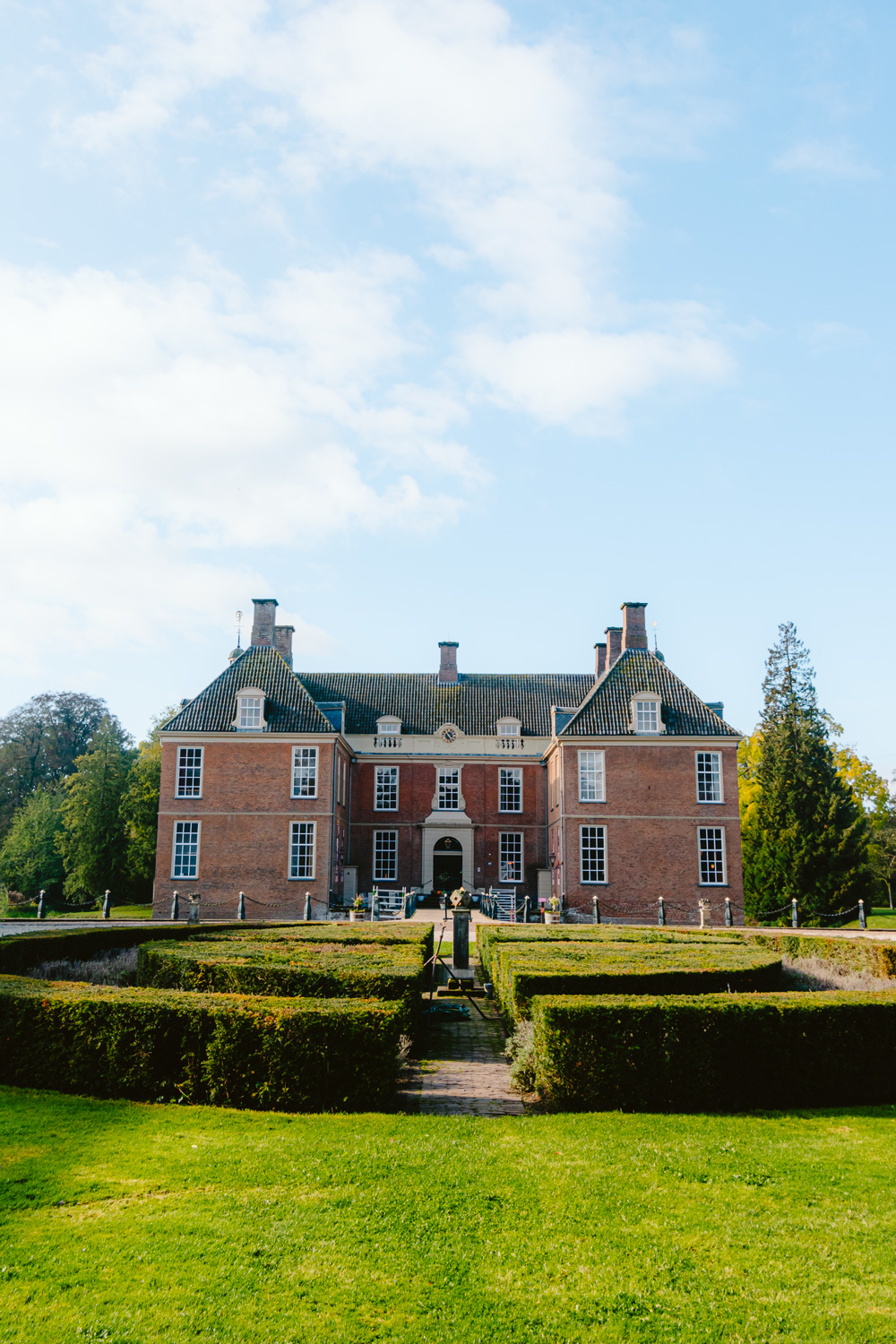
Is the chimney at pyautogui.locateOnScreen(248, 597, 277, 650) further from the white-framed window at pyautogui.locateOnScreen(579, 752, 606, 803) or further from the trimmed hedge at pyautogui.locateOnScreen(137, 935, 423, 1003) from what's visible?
the trimmed hedge at pyautogui.locateOnScreen(137, 935, 423, 1003)

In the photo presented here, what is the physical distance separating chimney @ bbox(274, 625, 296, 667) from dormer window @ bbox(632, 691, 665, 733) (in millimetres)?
14594

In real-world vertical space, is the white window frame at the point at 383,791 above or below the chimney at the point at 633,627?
below

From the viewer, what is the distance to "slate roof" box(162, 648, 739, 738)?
33.8 meters

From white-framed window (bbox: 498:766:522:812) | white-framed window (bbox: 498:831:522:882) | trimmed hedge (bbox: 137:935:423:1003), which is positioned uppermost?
white-framed window (bbox: 498:766:522:812)

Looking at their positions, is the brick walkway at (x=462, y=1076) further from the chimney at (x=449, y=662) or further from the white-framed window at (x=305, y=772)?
the chimney at (x=449, y=662)

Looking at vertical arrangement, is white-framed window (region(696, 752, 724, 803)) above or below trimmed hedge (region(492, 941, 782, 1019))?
above

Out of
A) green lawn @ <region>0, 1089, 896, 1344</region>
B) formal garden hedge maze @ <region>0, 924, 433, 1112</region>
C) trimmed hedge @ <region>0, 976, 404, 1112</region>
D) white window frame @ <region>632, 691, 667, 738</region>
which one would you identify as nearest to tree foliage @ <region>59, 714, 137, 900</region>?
white window frame @ <region>632, 691, 667, 738</region>

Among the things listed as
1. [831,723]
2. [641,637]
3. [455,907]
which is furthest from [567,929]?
[831,723]

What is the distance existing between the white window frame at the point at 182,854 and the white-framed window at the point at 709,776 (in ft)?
59.9

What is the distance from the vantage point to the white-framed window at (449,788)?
127ft

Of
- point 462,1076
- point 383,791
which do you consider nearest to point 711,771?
point 383,791

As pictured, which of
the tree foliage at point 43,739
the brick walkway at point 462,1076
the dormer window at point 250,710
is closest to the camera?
the brick walkway at point 462,1076

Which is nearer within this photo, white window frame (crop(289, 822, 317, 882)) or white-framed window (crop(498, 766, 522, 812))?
white window frame (crop(289, 822, 317, 882))

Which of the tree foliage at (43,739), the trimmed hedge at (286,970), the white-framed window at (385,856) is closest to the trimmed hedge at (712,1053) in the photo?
the trimmed hedge at (286,970)
